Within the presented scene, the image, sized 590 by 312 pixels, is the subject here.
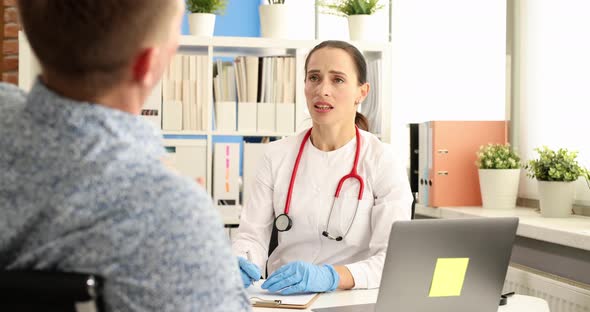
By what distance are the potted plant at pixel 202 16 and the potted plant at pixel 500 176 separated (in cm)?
135

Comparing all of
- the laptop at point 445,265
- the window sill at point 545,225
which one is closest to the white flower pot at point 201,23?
the window sill at point 545,225

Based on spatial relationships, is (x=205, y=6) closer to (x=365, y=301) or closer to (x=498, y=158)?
(x=498, y=158)

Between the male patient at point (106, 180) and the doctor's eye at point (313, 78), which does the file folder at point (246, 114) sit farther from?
the male patient at point (106, 180)

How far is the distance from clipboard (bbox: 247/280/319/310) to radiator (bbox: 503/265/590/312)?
39.6 inches

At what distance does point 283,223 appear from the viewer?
2232 millimetres

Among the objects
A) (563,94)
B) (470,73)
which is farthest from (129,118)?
(470,73)

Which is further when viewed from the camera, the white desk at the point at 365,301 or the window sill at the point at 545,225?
the window sill at the point at 545,225

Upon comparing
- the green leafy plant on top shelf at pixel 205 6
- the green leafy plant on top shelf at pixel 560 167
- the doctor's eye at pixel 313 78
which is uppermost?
the green leafy plant on top shelf at pixel 205 6

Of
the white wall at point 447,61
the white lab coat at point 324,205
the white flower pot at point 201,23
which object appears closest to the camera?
the white lab coat at point 324,205

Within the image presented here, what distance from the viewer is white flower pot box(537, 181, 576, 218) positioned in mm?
2635

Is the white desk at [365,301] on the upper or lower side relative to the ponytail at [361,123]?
lower

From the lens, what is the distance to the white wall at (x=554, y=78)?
2.79 m

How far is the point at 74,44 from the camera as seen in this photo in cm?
72

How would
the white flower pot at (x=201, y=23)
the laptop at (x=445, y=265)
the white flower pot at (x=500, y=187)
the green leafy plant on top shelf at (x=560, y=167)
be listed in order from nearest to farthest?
the laptop at (x=445, y=265) < the green leafy plant on top shelf at (x=560, y=167) < the white flower pot at (x=500, y=187) < the white flower pot at (x=201, y=23)
